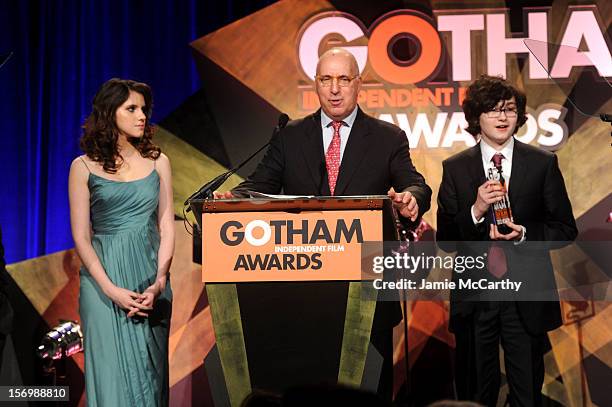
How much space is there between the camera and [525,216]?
14.7 ft

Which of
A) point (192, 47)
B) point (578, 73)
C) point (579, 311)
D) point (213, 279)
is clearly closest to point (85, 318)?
point (213, 279)

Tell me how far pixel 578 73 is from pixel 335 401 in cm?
445

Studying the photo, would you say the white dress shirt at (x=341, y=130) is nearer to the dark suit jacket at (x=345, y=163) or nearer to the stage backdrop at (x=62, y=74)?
the dark suit jacket at (x=345, y=163)

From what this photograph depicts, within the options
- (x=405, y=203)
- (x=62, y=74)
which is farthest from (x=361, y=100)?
(x=405, y=203)

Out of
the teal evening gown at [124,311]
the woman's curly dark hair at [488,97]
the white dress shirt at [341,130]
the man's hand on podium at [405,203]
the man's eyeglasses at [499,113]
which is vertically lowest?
the teal evening gown at [124,311]

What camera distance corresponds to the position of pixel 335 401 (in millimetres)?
1734

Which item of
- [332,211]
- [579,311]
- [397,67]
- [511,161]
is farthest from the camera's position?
[397,67]

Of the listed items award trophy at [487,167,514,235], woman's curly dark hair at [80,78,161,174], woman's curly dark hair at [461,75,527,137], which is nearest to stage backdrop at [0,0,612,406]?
woman's curly dark hair at [461,75,527,137]

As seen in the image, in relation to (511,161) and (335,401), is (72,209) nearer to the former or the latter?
(511,161)

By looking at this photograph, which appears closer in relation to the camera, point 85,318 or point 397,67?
point 85,318

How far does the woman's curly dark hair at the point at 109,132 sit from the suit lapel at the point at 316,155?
704mm

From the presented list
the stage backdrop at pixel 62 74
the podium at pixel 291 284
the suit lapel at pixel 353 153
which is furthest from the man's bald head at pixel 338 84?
the stage backdrop at pixel 62 74

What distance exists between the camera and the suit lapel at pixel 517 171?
179 inches

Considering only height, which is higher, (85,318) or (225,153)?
(225,153)
